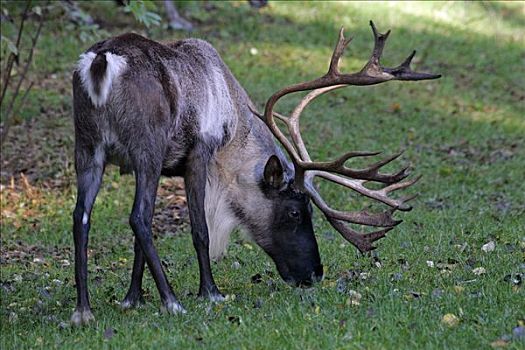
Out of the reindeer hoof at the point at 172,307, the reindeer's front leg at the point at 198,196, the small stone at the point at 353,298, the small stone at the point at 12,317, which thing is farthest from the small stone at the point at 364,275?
the small stone at the point at 12,317

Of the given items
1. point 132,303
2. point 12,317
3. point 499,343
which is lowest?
point 12,317

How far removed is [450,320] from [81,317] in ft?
7.14

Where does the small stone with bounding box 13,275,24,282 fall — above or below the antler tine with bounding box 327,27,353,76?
below

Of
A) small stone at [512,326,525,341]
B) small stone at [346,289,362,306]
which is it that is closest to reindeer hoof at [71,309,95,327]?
small stone at [346,289,362,306]

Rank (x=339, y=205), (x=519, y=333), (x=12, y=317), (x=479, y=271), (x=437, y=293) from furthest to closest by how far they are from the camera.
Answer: (x=339, y=205), (x=12, y=317), (x=479, y=271), (x=437, y=293), (x=519, y=333)

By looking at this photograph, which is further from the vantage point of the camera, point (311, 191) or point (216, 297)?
point (311, 191)

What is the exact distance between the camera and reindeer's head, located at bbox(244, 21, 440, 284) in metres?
6.30

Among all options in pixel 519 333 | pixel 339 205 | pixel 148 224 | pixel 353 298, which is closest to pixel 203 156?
pixel 148 224

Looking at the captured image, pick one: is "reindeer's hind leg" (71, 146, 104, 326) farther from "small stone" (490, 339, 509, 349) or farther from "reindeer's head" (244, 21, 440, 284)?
"small stone" (490, 339, 509, 349)

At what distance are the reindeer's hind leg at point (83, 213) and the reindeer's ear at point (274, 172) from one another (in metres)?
1.22

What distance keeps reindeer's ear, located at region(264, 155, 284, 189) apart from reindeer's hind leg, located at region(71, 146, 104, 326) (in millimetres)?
1218

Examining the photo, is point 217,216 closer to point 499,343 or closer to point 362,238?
point 362,238

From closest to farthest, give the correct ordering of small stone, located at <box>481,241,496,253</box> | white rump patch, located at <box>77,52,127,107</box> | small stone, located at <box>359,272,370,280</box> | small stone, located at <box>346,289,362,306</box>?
small stone, located at <box>346,289,362,306</box>
white rump patch, located at <box>77,52,127,107</box>
small stone, located at <box>359,272,370,280</box>
small stone, located at <box>481,241,496,253</box>

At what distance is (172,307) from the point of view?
5801 mm
